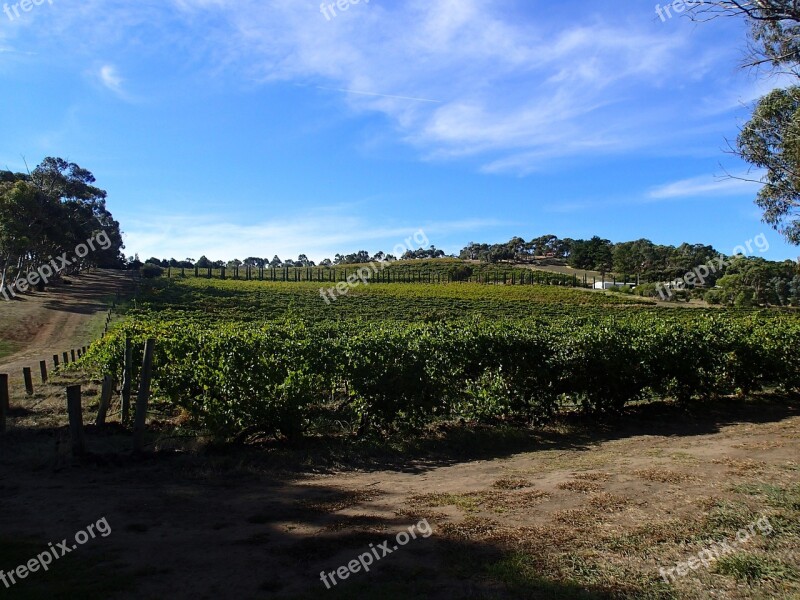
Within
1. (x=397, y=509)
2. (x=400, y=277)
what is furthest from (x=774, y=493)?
(x=400, y=277)

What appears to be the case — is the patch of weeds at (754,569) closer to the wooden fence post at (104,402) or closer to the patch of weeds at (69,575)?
the patch of weeds at (69,575)

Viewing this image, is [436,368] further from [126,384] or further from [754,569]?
[754,569]

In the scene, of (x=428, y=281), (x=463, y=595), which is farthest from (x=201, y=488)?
(x=428, y=281)

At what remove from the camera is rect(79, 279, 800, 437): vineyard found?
27.7 feet

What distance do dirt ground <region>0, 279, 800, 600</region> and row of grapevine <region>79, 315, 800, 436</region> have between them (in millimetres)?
603

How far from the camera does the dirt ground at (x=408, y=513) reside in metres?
3.90

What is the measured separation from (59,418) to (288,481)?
624cm

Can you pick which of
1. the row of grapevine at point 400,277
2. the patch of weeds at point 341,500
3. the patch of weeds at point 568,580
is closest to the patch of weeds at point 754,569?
the patch of weeds at point 568,580

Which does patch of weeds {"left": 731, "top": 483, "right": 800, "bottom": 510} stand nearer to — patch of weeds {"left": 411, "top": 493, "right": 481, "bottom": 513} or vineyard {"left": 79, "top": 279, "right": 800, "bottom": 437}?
patch of weeds {"left": 411, "top": 493, "right": 481, "bottom": 513}

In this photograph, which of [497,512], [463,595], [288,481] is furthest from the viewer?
[288,481]

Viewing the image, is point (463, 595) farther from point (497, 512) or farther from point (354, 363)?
point (354, 363)

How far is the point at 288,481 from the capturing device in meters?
7.08

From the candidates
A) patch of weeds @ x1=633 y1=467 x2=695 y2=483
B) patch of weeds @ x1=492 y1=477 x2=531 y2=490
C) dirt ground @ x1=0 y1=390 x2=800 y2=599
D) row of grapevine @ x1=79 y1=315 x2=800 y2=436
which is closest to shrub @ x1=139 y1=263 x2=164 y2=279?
row of grapevine @ x1=79 y1=315 x2=800 y2=436

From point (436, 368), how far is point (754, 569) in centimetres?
576
